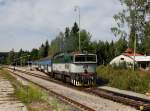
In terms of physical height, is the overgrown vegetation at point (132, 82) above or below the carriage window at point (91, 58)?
below

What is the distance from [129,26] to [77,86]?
13704 millimetres

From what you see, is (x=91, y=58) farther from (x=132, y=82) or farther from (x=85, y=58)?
(x=132, y=82)

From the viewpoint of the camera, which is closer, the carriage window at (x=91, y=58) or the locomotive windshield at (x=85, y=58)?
the locomotive windshield at (x=85, y=58)

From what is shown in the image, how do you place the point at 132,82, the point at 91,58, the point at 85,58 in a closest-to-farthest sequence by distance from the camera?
the point at 132,82, the point at 85,58, the point at 91,58

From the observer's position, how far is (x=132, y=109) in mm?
20594

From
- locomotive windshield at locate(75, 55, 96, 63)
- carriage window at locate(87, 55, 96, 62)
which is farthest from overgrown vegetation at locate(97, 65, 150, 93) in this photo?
locomotive windshield at locate(75, 55, 96, 63)

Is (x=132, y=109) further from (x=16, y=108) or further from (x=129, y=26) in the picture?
(x=129, y=26)

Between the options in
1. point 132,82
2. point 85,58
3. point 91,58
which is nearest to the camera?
point 132,82

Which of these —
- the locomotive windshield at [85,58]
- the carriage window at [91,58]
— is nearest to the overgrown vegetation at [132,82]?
the carriage window at [91,58]

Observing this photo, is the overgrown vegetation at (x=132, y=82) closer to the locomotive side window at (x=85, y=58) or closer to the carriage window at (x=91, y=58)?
the carriage window at (x=91, y=58)

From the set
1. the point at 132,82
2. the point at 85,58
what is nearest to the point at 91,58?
the point at 85,58

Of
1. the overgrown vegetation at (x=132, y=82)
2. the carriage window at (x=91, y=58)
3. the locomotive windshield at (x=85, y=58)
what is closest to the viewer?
the overgrown vegetation at (x=132, y=82)

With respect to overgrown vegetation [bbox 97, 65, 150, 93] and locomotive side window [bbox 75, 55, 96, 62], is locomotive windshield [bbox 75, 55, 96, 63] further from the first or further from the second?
overgrown vegetation [bbox 97, 65, 150, 93]

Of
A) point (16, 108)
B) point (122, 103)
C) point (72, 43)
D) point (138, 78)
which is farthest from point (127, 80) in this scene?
point (72, 43)
